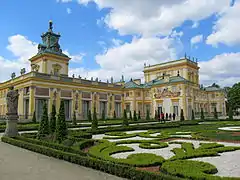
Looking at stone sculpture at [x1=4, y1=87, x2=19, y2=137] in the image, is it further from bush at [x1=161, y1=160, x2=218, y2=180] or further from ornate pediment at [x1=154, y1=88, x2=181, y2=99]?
ornate pediment at [x1=154, y1=88, x2=181, y2=99]

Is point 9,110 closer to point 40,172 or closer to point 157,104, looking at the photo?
point 40,172

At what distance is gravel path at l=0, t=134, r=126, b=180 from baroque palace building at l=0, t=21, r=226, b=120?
25.4 meters

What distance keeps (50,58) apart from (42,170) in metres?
36.1

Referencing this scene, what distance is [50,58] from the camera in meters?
40.1

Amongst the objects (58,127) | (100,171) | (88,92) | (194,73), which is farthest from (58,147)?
(194,73)

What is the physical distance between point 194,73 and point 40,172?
48755 millimetres

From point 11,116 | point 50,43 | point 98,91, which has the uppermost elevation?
point 50,43

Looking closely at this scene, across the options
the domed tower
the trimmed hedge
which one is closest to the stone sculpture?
the trimmed hedge

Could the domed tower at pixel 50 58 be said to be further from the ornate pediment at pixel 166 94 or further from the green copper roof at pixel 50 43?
the ornate pediment at pixel 166 94

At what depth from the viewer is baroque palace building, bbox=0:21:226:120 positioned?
33.3m

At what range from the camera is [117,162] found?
6.25 m

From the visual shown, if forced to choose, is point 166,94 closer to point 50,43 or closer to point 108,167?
point 50,43

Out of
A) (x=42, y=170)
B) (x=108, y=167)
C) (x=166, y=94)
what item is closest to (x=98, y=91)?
(x=166, y=94)

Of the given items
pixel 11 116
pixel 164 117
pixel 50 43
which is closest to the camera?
pixel 11 116
